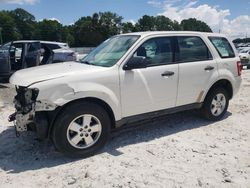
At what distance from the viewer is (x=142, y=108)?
4.99m

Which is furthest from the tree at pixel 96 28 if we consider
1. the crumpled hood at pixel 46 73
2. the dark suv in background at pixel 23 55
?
the crumpled hood at pixel 46 73

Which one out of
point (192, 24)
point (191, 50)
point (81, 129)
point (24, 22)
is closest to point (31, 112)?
point (81, 129)

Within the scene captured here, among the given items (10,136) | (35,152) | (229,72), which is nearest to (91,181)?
(35,152)

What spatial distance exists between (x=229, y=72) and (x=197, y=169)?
9.00ft

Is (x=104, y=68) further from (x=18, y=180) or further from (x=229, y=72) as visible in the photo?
(x=229, y=72)

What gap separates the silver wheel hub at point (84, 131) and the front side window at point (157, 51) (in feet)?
4.35

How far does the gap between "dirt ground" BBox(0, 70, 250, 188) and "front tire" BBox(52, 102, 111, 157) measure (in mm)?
175

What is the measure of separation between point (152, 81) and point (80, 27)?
3681 inches

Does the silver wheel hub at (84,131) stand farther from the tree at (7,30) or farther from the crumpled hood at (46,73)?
the tree at (7,30)

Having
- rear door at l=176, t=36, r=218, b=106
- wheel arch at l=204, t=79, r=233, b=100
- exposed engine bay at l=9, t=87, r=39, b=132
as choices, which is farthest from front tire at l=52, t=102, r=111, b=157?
wheel arch at l=204, t=79, r=233, b=100

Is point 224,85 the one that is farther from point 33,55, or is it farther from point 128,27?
point 128,27

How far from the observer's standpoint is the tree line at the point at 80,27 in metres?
84.6

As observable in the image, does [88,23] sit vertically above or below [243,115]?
above

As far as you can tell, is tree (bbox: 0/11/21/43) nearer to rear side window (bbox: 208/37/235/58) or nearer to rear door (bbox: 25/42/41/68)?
rear door (bbox: 25/42/41/68)
